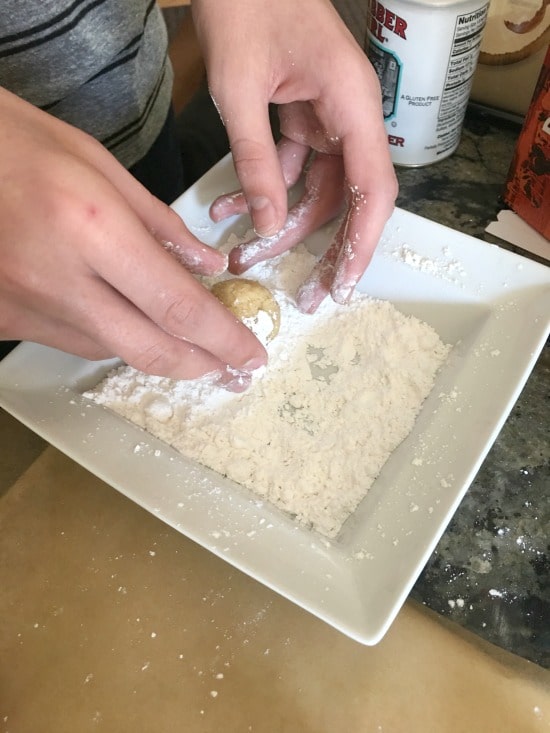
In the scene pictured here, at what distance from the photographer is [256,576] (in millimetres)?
496

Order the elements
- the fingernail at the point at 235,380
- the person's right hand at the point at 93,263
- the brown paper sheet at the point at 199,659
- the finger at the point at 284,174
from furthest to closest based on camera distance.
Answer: the finger at the point at 284,174, the fingernail at the point at 235,380, the brown paper sheet at the point at 199,659, the person's right hand at the point at 93,263

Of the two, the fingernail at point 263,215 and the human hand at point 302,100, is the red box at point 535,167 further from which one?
the fingernail at point 263,215

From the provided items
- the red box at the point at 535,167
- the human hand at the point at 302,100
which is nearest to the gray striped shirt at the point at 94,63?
the human hand at the point at 302,100

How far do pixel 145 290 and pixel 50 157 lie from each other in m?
0.11

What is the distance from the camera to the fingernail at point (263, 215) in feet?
2.04

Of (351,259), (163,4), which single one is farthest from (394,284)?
(163,4)

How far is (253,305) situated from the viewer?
0.69m

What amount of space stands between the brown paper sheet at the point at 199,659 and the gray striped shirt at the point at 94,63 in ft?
1.59

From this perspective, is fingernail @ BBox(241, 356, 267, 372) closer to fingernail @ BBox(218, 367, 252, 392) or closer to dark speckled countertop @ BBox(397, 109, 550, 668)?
fingernail @ BBox(218, 367, 252, 392)

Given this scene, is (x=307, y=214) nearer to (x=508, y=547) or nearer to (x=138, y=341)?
(x=138, y=341)

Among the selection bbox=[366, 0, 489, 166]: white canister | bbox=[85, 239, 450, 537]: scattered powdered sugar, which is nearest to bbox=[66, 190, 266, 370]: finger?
bbox=[85, 239, 450, 537]: scattered powdered sugar

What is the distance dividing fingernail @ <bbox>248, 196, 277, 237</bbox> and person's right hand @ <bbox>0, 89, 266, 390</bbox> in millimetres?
73

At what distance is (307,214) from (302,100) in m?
0.13

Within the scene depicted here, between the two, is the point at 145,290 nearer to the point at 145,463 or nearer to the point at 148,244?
the point at 148,244
